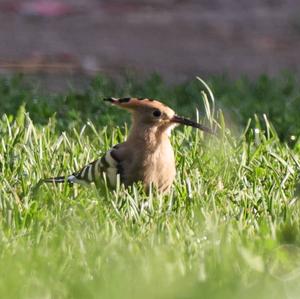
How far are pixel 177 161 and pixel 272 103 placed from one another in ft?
6.87

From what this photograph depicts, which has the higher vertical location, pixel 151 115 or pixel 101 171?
pixel 151 115

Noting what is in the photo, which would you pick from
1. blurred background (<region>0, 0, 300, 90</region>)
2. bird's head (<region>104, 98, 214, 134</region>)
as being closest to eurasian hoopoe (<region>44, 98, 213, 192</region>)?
bird's head (<region>104, 98, 214, 134</region>)

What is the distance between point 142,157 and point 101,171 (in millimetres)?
214

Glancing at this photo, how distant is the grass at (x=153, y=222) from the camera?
423 cm

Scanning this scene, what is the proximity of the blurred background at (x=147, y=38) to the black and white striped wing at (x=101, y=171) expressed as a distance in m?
3.82

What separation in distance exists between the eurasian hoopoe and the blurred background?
147 inches

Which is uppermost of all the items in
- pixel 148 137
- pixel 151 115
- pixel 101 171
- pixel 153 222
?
pixel 151 115

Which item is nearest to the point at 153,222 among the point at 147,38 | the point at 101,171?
the point at 101,171

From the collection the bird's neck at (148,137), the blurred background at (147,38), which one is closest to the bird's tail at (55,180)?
the bird's neck at (148,137)

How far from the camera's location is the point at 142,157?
572 cm

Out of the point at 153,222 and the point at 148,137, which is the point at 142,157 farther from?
the point at 153,222

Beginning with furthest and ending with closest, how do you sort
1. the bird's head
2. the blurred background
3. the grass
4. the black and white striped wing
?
the blurred background → the bird's head → the black and white striped wing → the grass

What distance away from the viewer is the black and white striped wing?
5.67 meters

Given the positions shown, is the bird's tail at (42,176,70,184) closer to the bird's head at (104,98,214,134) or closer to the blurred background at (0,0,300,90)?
the bird's head at (104,98,214,134)
